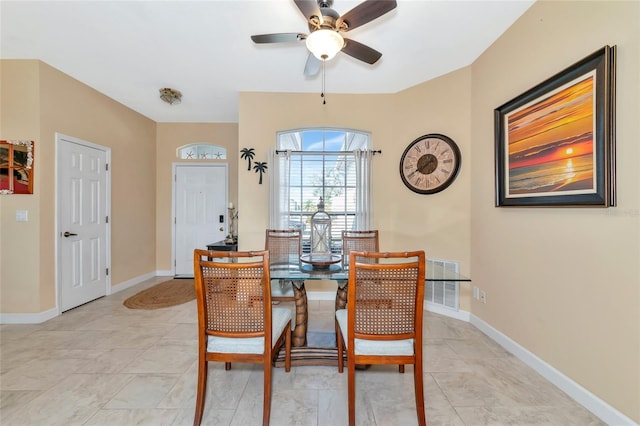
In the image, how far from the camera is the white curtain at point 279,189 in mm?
3469

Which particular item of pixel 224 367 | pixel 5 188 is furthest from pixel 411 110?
pixel 5 188

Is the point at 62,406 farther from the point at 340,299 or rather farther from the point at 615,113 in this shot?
the point at 615,113

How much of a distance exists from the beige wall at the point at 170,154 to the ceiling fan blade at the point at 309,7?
3.44 metres

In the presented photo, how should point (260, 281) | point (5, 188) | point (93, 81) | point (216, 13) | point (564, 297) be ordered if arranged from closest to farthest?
point (260, 281) → point (564, 297) → point (216, 13) → point (5, 188) → point (93, 81)

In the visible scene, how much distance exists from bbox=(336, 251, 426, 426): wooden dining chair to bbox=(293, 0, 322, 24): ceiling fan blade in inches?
59.9

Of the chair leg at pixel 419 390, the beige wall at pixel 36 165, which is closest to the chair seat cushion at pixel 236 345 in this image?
the chair leg at pixel 419 390

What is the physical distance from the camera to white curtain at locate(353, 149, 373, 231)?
3.45 meters

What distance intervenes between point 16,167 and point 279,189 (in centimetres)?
281

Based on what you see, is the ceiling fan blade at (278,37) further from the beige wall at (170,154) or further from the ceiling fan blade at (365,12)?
the beige wall at (170,154)

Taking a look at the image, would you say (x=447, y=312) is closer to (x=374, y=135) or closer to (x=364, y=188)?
(x=364, y=188)

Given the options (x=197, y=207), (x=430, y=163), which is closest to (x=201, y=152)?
(x=197, y=207)

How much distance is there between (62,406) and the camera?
5.36ft

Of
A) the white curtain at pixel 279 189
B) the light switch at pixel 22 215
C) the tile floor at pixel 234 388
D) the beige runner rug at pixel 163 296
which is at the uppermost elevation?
the white curtain at pixel 279 189

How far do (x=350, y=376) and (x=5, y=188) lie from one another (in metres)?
3.95
